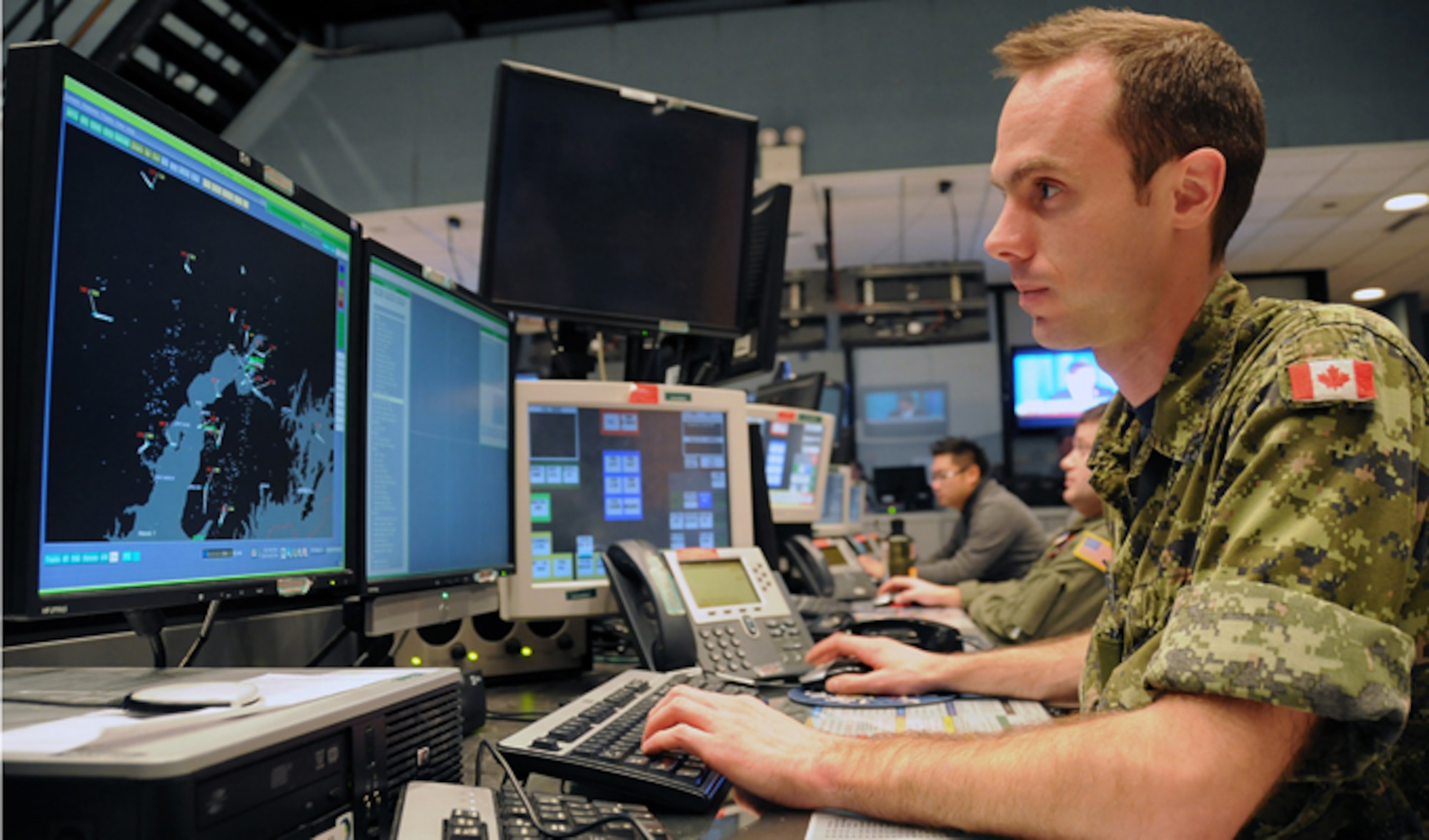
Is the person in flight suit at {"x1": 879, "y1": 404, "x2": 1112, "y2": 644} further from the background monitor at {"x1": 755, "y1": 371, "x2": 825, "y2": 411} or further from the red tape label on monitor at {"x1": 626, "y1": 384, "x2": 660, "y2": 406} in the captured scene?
the red tape label on monitor at {"x1": 626, "y1": 384, "x2": 660, "y2": 406}

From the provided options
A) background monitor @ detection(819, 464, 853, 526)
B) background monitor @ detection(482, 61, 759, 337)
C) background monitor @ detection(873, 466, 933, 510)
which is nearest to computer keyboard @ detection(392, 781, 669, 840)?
background monitor @ detection(482, 61, 759, 337)

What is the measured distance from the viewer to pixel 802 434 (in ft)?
10.2

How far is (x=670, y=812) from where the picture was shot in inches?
30.8

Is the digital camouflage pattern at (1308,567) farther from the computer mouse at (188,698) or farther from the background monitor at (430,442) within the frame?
the background monitor at (430,442)

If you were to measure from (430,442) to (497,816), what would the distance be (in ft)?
1.93

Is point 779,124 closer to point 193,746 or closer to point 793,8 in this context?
point 793,8

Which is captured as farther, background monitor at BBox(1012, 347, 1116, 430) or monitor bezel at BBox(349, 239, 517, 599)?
background monitor at BBox(1012, 347, 1116, 430)

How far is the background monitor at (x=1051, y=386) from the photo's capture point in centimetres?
726

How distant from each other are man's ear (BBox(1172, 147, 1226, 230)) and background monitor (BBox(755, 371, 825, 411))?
2645 millimetres

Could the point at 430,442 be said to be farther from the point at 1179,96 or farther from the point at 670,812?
the point at 1179,96

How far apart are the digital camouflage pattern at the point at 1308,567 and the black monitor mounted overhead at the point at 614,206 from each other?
1055 mm

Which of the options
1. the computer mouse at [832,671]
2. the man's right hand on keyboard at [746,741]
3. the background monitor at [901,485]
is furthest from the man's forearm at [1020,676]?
the background monitor at [901,485]

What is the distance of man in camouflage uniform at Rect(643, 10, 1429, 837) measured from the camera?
651 mm

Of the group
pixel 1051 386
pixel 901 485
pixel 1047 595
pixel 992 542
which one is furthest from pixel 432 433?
pixel 1051 386
